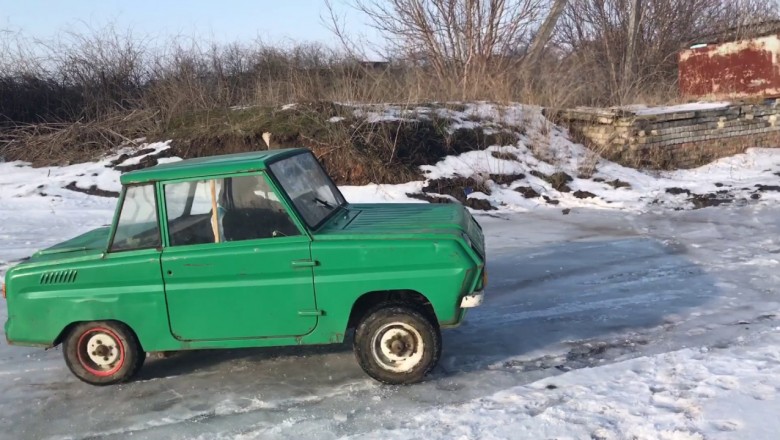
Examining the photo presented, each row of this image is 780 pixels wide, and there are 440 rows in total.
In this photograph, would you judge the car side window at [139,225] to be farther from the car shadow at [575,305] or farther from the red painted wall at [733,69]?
the red painted wall at [733,69]

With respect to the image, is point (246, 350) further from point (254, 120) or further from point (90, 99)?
point (90, 99)

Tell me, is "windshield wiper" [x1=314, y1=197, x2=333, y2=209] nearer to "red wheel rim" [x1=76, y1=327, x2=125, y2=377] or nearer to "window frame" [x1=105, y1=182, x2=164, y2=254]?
"window frame" [x1=105, y1=182, x2=164, y2=254]

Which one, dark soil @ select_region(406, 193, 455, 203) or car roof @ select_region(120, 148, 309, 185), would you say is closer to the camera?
car roof @ select_region(120, 148, 309, 185)

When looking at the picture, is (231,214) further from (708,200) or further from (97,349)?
(708,200)

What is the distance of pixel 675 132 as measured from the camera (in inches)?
580

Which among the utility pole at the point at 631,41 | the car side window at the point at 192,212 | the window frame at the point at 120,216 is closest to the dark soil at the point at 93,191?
the window frame at the point at 120,216

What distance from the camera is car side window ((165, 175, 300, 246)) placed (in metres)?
4.56

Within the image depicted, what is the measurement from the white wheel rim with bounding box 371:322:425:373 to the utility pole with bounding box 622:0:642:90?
1996 cm

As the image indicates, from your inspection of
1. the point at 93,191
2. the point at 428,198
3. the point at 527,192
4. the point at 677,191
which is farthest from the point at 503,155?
the point at 93,191

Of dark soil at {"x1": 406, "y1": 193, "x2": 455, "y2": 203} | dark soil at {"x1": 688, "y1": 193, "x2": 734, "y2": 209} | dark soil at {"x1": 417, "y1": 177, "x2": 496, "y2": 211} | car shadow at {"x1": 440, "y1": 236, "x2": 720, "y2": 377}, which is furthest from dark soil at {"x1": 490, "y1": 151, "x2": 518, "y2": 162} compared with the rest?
car shadow at {"x1": 440, "y1": 236, "x2": 720, "y2": 377}

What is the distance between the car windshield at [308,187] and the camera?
4676 mm

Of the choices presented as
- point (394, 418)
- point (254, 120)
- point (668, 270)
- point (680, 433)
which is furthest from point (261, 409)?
point (254, 120)

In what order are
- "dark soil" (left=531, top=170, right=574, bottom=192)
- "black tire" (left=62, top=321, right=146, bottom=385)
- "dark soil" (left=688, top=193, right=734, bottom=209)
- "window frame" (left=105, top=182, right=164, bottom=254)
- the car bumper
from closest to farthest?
the car bumper < "window frame" (left=105, top=182, right=164, bottom=254) < "black tire" (left=62, top=321, right=146, bottom=385) < "dark soil" (left=688, top=193, right=734, bottom=209) < "dark soil" (left=531, top=170, right=574, bottom=192)

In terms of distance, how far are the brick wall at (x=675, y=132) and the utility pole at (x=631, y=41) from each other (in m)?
6.73
